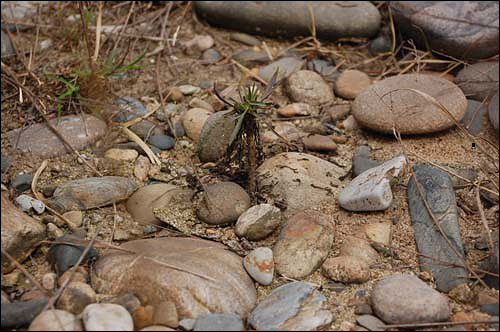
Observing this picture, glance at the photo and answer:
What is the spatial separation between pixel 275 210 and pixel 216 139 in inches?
22.9

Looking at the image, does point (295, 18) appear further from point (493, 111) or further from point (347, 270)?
point (347, 270)

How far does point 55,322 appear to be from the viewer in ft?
7.22

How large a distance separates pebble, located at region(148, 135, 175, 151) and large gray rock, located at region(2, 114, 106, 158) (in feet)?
0.86

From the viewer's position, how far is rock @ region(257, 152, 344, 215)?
298cm

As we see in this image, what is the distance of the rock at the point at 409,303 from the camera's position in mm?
2312

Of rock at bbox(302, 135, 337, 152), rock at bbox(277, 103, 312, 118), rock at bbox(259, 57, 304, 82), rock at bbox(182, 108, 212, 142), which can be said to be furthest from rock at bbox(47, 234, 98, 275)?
rock at bbox(259, 57, 304, 82)

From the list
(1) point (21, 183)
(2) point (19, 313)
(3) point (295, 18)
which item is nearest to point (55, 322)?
(2) point (19, 313)

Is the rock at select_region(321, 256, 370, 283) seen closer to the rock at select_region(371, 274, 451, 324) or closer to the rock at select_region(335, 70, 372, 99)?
the rock at select_region(371, 274, 451, 324)

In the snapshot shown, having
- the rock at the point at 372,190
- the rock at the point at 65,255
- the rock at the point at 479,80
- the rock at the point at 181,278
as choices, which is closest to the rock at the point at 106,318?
the rock at the point at 181,278

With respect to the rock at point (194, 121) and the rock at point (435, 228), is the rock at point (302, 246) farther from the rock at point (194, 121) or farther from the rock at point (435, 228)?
the rock at point (194, 121)

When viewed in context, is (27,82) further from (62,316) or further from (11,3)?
(62,316)

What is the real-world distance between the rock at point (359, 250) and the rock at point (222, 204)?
17.9 inches

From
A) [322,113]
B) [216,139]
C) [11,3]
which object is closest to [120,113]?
[216,139]

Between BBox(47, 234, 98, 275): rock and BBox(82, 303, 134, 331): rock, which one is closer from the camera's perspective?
BBox(82, 303, 134, 331): rock
